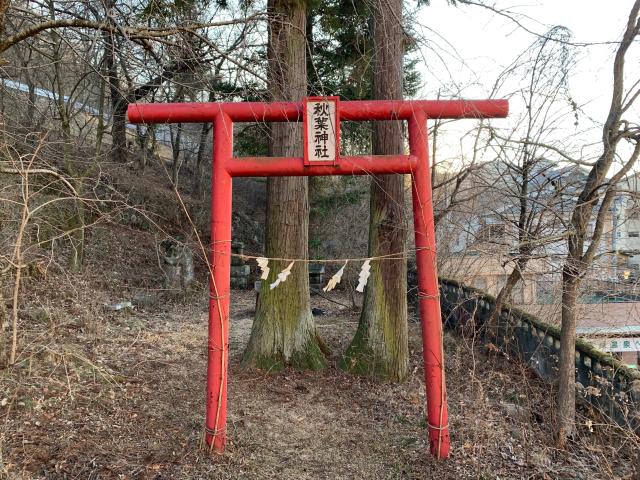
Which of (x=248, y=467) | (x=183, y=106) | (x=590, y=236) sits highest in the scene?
(x=183, y=106)

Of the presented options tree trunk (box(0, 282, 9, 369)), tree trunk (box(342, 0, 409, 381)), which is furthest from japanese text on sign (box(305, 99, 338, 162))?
tree trunk (box(0, 282, 9, 369))

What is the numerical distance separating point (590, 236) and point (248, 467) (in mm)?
4059

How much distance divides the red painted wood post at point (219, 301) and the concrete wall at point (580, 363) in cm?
284

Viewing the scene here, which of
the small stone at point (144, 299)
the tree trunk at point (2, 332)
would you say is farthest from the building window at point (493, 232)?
the small stone at point (144, 299)

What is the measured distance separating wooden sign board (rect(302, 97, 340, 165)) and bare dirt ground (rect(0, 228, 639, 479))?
246 cm

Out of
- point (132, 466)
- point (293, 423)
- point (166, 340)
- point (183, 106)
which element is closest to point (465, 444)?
point (293, 423)

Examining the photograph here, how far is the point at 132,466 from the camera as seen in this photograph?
357cm

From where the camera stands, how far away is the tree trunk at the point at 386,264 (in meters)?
5.95

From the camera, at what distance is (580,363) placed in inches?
219

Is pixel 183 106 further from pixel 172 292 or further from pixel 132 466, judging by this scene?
pixel 172 292

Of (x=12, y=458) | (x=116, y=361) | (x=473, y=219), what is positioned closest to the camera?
(x=12, y=458)

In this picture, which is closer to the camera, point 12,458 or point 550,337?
point 12,458

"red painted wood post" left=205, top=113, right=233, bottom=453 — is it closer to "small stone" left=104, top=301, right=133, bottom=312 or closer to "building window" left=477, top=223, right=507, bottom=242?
"building window" left=477, top=223, right=507, bottom=242

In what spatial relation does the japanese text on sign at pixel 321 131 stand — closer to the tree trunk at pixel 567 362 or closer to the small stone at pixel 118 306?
the tree trunk at pixel 567 362
